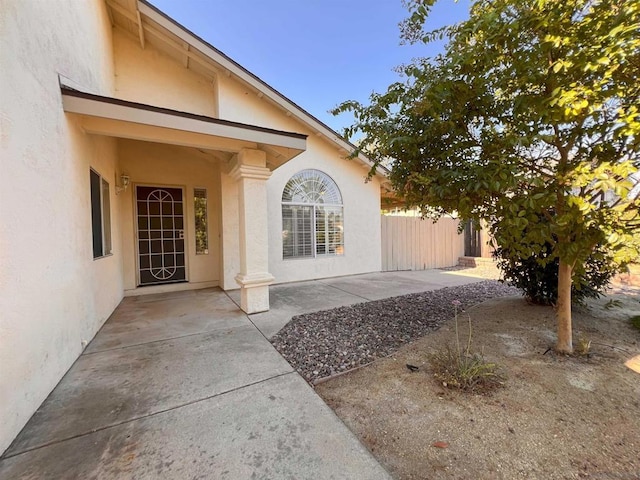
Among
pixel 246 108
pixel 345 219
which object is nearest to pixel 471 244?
pixel 345 219

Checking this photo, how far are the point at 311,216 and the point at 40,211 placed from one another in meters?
6.02

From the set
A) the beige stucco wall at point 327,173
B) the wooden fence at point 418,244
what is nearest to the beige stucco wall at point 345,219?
the beige stucco wall at point 327,173

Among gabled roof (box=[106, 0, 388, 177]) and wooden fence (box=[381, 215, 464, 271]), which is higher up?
gabled roof (box=[106, 0, 388, 177])

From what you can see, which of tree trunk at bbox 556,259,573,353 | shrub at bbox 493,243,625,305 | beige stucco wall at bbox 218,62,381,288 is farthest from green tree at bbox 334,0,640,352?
beige stucco wall at bbox 218,62,381,288

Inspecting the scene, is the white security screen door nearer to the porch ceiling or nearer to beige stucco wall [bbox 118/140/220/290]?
beige stucco wall [bbox 118/140/220/290]

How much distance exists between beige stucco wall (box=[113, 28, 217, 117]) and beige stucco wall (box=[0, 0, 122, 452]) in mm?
2409

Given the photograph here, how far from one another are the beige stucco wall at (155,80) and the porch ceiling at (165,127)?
3221mm

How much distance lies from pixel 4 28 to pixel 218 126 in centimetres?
207

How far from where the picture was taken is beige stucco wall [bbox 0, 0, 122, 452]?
2029 millimetres

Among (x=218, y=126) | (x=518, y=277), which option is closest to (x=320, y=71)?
(x=218, y=126)

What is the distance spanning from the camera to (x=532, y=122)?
106 inches

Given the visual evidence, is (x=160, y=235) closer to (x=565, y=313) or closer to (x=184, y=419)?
(x=184, y=419)

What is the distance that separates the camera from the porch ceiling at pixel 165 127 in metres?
3.23

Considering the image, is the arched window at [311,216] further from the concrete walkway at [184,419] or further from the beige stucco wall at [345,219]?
the concrete walkway at [184,419]
